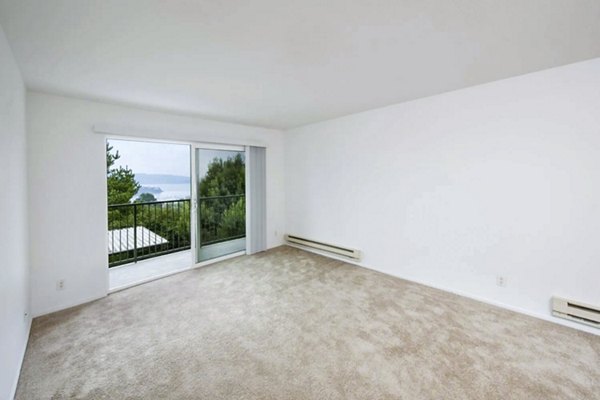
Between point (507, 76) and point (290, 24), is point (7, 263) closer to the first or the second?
point (290, 24)

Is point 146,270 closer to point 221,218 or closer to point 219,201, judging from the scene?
point 221,218

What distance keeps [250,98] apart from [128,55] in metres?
1.25

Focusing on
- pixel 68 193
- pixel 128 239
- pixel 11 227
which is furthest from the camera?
pixel 128 239

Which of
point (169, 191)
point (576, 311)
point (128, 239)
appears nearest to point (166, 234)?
point (128, 239)

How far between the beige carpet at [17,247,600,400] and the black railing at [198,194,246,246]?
1249 millimetres

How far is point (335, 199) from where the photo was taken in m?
4.25

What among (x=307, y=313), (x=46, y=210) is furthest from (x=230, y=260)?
(x=46, y=210)

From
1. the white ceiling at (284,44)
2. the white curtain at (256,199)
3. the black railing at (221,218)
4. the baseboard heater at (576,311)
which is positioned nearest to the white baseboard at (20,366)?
the black railing at (221,218)

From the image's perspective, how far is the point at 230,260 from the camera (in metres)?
4.28

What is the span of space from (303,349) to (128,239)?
374 centimetres

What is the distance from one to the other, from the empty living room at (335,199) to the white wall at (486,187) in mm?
18

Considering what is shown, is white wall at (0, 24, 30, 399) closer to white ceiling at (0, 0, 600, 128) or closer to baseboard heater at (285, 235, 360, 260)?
white ceiling at (0, 0, 600, 128)

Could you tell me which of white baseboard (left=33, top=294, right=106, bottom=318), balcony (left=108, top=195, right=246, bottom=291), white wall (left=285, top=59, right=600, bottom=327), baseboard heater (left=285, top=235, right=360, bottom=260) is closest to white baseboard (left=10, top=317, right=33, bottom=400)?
white baseboard (left=33, top=294, right=106, bottom=318)

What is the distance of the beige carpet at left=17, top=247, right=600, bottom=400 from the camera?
1689 mm
